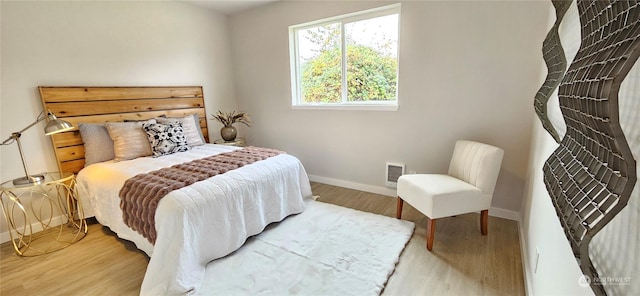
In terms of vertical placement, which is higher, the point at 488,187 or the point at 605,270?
the point at 605,270

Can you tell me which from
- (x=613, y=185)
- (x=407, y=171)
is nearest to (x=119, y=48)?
(x=407, y=171)

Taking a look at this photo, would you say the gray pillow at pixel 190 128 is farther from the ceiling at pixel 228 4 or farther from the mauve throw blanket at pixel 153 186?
the ceiling at pixel 228 4

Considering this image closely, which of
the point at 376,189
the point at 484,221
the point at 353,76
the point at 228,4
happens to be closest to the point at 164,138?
the point at 228,4

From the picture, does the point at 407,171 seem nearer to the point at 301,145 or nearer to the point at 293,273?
the point at 301,145

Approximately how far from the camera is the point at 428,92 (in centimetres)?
267

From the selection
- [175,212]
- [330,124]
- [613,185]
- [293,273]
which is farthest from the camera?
[330,124]

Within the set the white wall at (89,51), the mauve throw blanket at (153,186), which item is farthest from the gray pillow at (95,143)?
the mauve throw blanket at (153,186)

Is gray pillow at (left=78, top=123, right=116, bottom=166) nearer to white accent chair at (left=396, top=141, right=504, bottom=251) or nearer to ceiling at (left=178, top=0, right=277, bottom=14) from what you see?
ceiling at (left=178, top=0, right=277, bottom=14)

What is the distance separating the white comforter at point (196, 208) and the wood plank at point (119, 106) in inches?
23.5

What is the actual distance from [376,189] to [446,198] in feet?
4.02

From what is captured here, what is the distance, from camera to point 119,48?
286 centimetres

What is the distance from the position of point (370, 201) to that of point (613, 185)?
257 centimetres

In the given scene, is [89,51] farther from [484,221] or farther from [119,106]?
[484,221]

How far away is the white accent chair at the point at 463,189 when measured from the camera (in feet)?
6.64
